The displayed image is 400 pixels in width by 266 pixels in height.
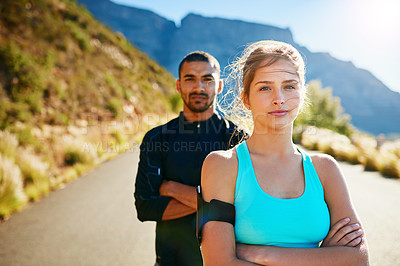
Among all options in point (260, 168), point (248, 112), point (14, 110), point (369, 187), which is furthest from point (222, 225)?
point (14, 110)

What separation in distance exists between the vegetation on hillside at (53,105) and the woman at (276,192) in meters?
4.98

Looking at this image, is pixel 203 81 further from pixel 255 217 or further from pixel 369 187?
pixel 369 187

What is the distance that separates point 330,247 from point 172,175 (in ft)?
4.15

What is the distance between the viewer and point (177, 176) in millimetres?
2117

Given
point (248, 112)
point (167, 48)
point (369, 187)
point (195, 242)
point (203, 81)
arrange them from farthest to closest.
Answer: point (167, 48) → point (369, 187) → point (203, 81) → point (195, 242) → point (248, 112)

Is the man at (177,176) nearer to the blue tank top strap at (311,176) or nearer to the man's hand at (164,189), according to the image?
the man's hand at (164,189)

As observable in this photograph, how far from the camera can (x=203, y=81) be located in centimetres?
237

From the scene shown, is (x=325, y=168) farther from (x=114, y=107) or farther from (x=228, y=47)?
(x=228, y=47)

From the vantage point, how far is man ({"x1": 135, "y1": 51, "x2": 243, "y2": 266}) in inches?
78.5

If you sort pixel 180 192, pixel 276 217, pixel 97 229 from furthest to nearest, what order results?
1. pixel 97 229
2. pixel 180 192
3. pixel 276 217

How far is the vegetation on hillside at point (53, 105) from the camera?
629 centimetres

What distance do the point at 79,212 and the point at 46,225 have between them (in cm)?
65

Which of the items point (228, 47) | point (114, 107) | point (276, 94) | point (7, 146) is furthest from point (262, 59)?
A: point (228, 47)

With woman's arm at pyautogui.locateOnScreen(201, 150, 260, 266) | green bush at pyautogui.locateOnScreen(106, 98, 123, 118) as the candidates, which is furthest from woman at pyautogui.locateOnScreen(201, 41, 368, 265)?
green bush at pyautogui.locateOnScreen(106, 98, 123, 118)
